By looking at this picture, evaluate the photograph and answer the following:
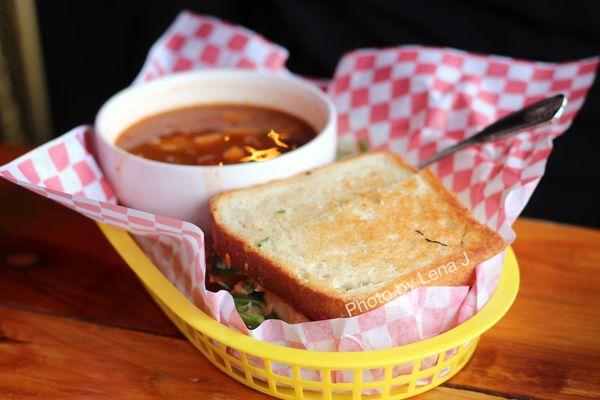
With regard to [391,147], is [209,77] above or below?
above

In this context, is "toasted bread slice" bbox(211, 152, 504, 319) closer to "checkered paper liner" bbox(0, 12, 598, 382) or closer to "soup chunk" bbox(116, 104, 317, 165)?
"checkered paper liner" bbox(0, 12, 598, 382)

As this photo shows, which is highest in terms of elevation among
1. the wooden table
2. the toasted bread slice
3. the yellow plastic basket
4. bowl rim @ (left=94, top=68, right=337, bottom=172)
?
bowl rim @ (left=94, top=68, right=337, bottom=172)

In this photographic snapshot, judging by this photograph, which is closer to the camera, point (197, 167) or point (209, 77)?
point (197, 167)

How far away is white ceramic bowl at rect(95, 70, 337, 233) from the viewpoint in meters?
1.28

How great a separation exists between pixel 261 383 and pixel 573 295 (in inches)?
26.7

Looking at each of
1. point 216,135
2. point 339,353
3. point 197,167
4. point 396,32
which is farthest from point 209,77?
point 339,353

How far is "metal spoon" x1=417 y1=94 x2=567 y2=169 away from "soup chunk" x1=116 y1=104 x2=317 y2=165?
326 millimetres

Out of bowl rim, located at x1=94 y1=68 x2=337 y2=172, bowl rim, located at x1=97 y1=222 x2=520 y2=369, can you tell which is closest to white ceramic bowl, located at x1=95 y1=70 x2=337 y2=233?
bowl rim, located at x1=94 y1=68 x2=337 y2=172

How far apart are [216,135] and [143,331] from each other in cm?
50

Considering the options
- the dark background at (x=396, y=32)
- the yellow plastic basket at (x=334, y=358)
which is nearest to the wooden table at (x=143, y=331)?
the yellow plastic basket at (x=334, y=358)

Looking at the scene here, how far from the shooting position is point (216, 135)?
1.48m

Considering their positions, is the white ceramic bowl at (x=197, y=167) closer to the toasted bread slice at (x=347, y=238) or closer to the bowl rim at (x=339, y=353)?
the toasted bread slice at (x=347, y=238)

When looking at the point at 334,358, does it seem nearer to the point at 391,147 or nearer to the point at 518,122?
the point at 518,122

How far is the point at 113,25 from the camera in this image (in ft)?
7.60
